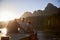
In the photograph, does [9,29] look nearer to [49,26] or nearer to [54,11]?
[49,26]

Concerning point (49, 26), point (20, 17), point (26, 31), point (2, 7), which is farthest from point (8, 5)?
point (49, 26)

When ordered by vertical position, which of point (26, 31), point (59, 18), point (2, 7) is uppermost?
point (2, 7)

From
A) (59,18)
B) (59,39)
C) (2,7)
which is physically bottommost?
(59,39)

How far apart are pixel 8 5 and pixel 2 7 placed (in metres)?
0.14

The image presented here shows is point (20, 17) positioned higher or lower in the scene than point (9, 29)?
higher

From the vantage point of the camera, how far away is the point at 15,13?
2748mm

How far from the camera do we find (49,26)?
2670 millimetres

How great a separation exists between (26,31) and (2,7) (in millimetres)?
825

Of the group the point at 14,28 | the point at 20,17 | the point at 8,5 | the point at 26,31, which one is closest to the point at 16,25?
the point at 14,28

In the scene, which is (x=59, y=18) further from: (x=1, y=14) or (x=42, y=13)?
(x=1, y=14)

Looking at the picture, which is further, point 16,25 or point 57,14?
point 57,14

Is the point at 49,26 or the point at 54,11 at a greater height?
the point at 54,11

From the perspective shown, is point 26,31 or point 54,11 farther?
point 54,11

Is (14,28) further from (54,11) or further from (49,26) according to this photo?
(54,11)
